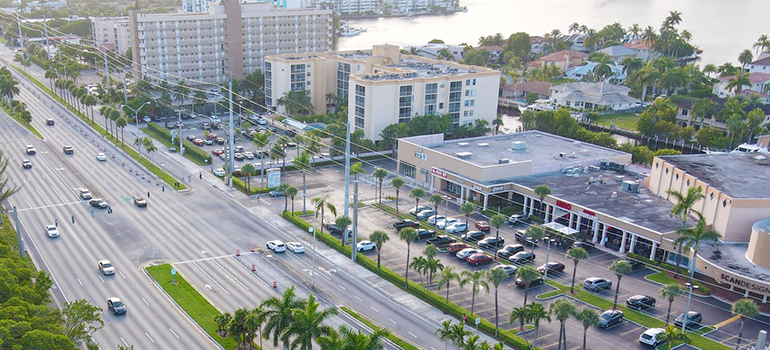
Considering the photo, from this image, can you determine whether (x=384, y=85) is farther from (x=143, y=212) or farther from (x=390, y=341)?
(x=390, y=341)

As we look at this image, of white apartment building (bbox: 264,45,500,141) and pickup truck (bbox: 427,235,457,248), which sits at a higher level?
white apartment building (bbox: 264,45,500,141)

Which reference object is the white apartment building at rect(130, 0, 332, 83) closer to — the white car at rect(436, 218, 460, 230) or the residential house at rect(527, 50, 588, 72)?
the residential house at rect(527, 50, 588, 72)

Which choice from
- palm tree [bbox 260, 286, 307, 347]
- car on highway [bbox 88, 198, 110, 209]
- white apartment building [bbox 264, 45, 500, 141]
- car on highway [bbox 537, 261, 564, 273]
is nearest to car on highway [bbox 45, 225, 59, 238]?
car on highway [bbox 88, 198, 110, 209]

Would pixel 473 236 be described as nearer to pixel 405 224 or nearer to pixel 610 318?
pixel 405 224

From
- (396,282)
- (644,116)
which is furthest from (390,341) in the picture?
(644,116)

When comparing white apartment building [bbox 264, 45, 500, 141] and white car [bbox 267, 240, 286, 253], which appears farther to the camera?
white apartment building [bbox 264, 45, 500, 141]

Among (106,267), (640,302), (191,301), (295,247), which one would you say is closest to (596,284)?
(640,302)

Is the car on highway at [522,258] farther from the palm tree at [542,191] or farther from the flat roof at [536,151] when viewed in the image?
the flat roof at [536,151]
